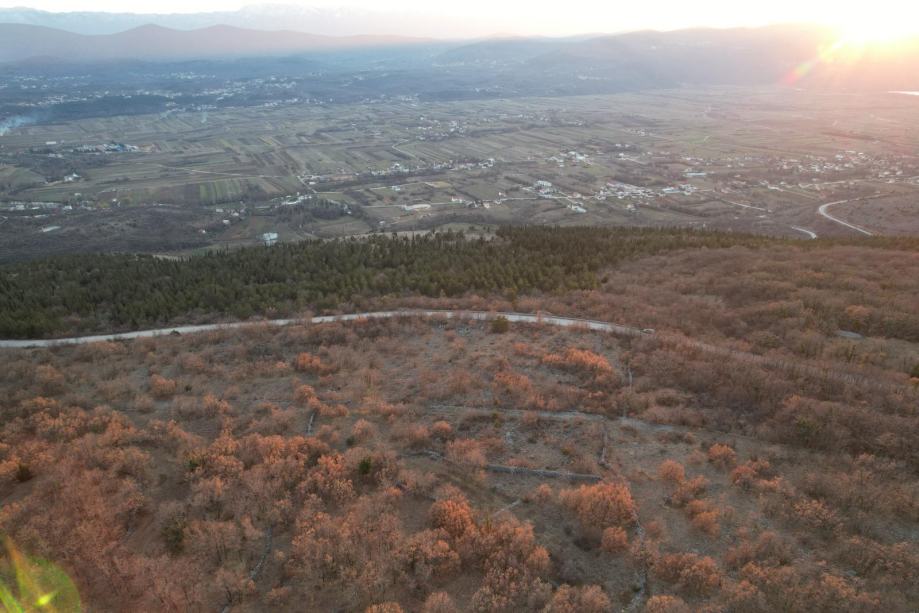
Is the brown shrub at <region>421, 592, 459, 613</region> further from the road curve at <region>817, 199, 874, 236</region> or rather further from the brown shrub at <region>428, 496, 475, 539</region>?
the road curve at <region>817, 199, 874, 236</region>

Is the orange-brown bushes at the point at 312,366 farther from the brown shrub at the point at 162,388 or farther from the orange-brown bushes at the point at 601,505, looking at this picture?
the orange-brown bushes at the point at 601,505

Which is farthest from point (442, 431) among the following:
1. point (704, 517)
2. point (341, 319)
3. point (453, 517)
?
point (341, 319)

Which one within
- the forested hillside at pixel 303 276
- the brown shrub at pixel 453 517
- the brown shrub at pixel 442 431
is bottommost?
the brown shrub at pixel 442 431

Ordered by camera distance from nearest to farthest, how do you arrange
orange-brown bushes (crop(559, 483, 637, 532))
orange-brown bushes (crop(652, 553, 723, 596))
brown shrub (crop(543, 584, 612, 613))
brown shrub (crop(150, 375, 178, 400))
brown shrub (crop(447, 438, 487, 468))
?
brown shrub (crop(543, 584, 612, 613)), orange-brown bushes (crop(652, 553, 723, 596)), orange-brown bushes (crop(559, 483, 637, 532)), brown shrub (crop(447, 438, 487, 468)), brown shrub (crop(150, 375, 178, 400))

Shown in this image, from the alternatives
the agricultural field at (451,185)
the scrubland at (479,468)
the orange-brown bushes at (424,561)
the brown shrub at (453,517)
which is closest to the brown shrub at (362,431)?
the scrubland at (479,468)

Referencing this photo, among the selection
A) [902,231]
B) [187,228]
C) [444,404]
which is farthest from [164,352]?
[902,231]

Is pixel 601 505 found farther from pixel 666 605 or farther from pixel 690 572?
pixel 666 605

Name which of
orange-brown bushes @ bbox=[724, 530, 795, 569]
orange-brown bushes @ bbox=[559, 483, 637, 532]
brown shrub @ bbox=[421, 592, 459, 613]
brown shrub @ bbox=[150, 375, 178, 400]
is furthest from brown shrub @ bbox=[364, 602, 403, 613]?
brown shrub @ bbox=[150, 375, 178, 400]
